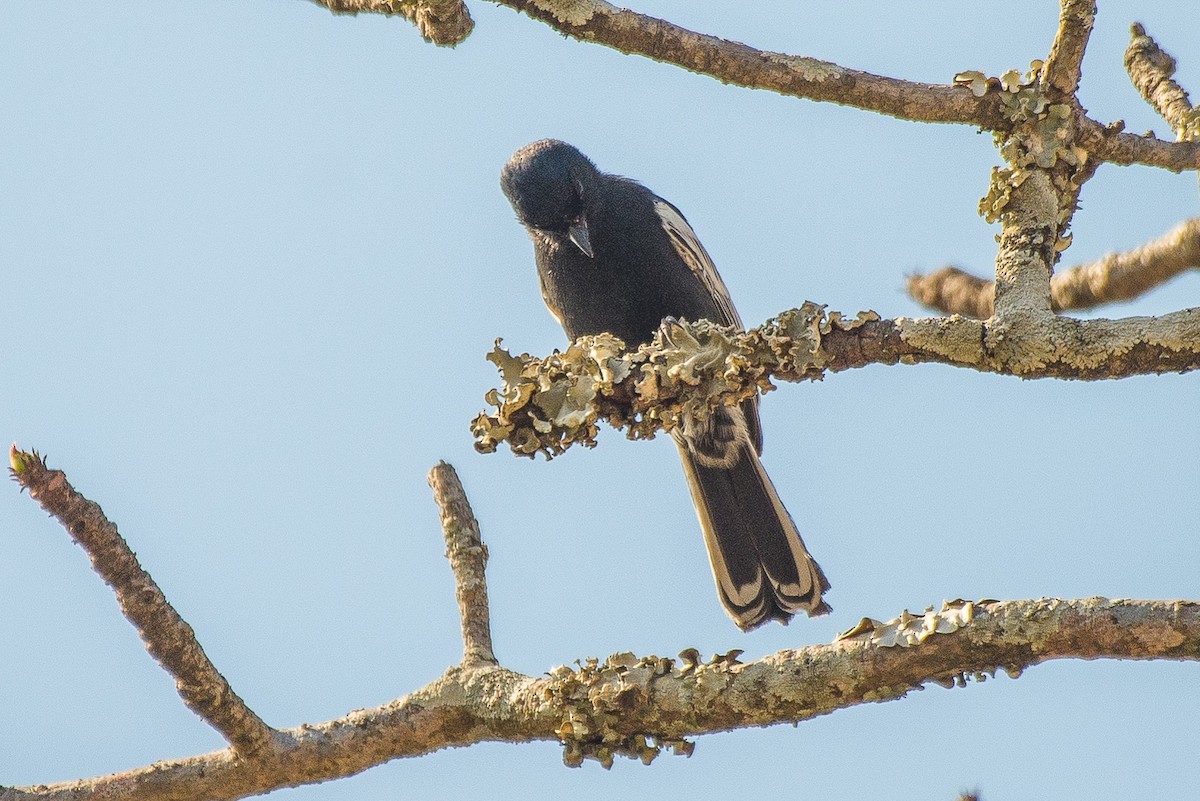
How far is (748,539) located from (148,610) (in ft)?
11.9

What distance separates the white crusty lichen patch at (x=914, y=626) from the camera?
3113mm

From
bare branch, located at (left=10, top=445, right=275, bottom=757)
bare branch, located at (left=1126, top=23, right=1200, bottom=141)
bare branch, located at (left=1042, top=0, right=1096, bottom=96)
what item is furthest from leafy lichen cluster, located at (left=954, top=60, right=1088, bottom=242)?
bare branch, located at (left=10, top=445, right=275, bottom=757)

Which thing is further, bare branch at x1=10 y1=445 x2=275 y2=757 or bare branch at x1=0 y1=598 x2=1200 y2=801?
bare branch at x1=10 y1=445 x2=275 y2=757

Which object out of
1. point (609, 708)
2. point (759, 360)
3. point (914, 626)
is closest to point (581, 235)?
point (759, 360)

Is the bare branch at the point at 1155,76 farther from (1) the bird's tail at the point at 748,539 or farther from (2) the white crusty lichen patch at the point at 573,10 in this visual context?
(1) the bird's tail at the point at 748,539

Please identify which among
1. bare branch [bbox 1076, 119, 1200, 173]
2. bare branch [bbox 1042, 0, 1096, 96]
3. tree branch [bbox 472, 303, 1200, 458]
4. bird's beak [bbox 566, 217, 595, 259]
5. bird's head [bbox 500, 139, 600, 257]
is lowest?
tree branch [bbox 472, 303, 1200, 458]

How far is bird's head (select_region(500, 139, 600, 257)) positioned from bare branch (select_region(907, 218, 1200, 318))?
1.53 metres

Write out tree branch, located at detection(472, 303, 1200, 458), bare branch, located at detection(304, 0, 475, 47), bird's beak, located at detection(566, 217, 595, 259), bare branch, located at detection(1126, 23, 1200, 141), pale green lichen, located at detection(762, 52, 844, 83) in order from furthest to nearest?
bird's beak, located at detection(566, 217, 595, 259)
bare branch, located at detection(1126, 23, 1200, 141)
pale green lichen, located at detection(762, 52, 844, 83)
bare branch, located at detection(304, 0, 475, 47)
tree branch, located at detection(472, 303, 1200, 458)

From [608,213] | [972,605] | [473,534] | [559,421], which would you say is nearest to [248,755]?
[473,534]

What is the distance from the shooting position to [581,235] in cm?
621

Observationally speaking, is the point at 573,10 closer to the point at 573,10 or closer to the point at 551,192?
the point at 573,10

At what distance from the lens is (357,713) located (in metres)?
3.86

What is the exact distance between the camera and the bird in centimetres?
631

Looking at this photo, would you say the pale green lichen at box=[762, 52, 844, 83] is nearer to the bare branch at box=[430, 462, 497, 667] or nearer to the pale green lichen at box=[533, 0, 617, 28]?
the pale green lichen at box=[533, 0, 617, 28]
